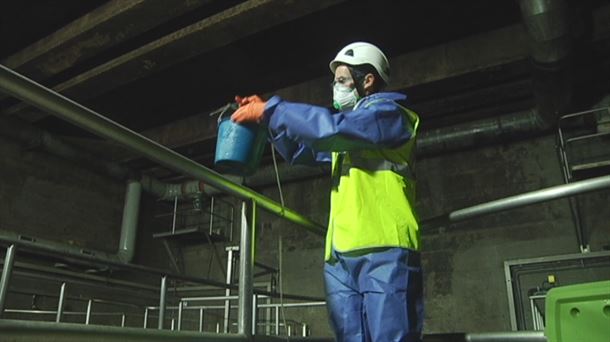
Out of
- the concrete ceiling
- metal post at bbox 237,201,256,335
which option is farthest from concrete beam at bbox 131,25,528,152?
metal post at bbox 237,201,256,335

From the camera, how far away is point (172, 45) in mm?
3420

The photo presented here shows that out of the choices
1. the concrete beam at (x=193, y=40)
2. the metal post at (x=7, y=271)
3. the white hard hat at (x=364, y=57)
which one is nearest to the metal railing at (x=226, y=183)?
the white hard hat at (x=364, y=57)

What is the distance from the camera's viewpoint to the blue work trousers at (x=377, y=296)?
107cm

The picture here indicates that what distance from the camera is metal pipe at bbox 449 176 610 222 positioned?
3.94ft

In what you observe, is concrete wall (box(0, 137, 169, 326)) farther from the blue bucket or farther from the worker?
the worker

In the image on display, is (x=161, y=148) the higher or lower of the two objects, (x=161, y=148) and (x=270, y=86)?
the lower

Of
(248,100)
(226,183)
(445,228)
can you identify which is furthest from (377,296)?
(445,228)

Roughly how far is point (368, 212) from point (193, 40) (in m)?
2.59

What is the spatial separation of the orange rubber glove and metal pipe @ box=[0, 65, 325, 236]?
209 millimetres

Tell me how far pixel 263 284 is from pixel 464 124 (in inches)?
114

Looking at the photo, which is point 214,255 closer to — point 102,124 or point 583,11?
point 583,11

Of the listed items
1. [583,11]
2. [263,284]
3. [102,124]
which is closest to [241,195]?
[102,124]

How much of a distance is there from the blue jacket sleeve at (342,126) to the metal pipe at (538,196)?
40cm

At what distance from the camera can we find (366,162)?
130 cm
